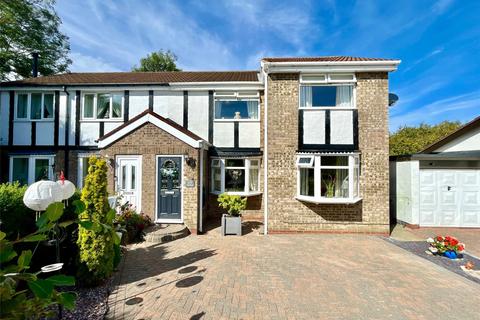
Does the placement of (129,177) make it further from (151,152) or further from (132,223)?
(132,223)

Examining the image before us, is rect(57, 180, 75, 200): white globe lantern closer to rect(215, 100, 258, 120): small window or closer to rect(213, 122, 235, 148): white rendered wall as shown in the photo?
rect(213, 122, 235, 148): white rendered wall

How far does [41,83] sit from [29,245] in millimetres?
9899

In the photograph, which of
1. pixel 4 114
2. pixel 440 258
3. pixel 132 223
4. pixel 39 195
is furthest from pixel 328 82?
pixel 4 114

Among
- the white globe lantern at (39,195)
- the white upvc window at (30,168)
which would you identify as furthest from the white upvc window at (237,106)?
the white upvc window at (30,168)

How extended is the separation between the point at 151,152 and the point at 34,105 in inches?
280

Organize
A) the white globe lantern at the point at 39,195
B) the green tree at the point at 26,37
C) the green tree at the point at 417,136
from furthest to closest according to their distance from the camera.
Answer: the green tree at the point at 417,136, the green tree at the point at 26,37, the white globe lantern at the point at 39,195

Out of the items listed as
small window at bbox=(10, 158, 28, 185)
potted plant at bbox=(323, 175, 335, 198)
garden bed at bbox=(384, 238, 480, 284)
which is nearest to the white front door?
small window at bbox=(10, 158, 28, 185)

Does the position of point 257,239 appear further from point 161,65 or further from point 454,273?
point 161,65

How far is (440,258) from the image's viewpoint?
6168 mm

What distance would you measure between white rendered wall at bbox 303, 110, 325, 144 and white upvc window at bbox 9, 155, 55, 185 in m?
11.2

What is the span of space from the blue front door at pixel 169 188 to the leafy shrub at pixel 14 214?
13.4 ft

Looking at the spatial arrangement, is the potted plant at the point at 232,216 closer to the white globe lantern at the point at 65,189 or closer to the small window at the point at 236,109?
the small window at the point at 236,109

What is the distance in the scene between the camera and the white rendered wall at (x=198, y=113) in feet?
33.7

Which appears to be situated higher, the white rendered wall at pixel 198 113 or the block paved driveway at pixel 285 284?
the white rendered wall at pixel 198 113
